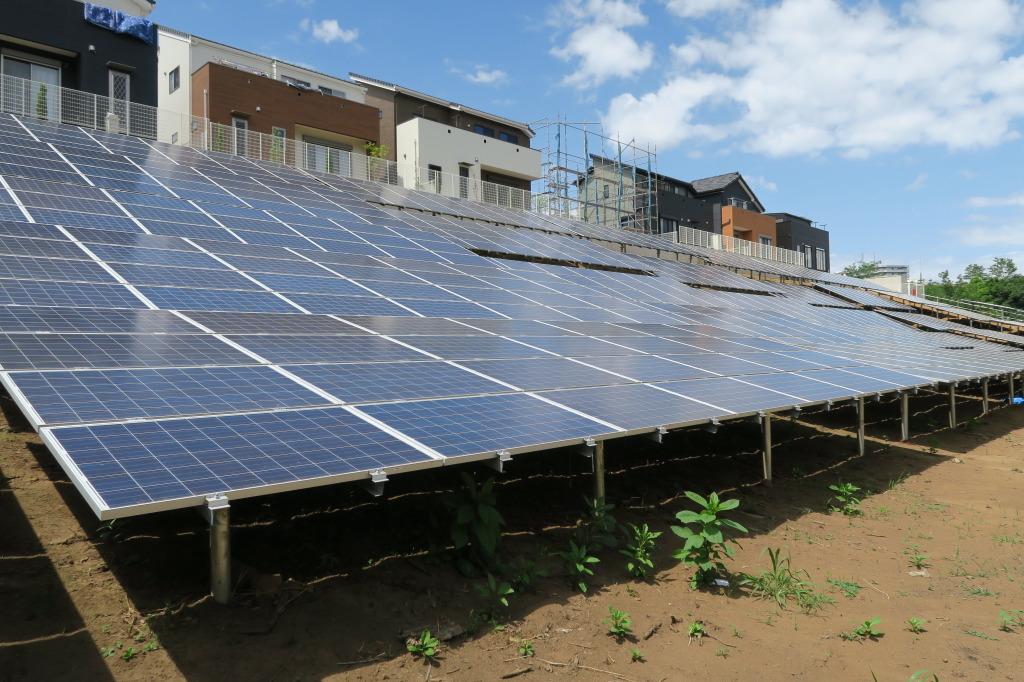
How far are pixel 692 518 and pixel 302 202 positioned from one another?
1489 cm

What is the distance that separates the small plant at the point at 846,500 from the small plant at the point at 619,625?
5.55 metres

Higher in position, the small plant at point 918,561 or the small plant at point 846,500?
the small plant at point 846,500

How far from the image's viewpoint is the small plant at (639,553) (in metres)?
7.25

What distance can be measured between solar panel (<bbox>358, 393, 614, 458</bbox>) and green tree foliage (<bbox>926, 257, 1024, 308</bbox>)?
7090 cm

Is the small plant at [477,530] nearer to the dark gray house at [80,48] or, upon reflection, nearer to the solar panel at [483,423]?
the solar panel at [483,423]

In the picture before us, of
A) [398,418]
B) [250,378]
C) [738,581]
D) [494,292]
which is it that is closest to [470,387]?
[398,418]

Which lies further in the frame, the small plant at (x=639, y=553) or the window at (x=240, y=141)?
the window at (x=240, y=141)

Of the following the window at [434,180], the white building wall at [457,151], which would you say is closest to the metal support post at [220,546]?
the window at [434,180]

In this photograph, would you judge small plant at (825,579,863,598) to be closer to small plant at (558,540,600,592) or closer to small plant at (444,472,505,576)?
small plant at (558,540,600,592)

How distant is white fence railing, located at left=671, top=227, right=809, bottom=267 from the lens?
47919mm

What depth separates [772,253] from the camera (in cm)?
5547

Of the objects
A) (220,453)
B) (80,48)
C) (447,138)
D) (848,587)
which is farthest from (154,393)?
(447,138)

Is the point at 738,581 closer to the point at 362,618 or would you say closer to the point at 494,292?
the point at 362,618

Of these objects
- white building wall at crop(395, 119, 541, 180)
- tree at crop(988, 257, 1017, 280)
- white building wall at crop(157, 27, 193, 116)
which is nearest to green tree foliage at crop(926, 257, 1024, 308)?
tree at crop(988, 257, 1017, 280)
